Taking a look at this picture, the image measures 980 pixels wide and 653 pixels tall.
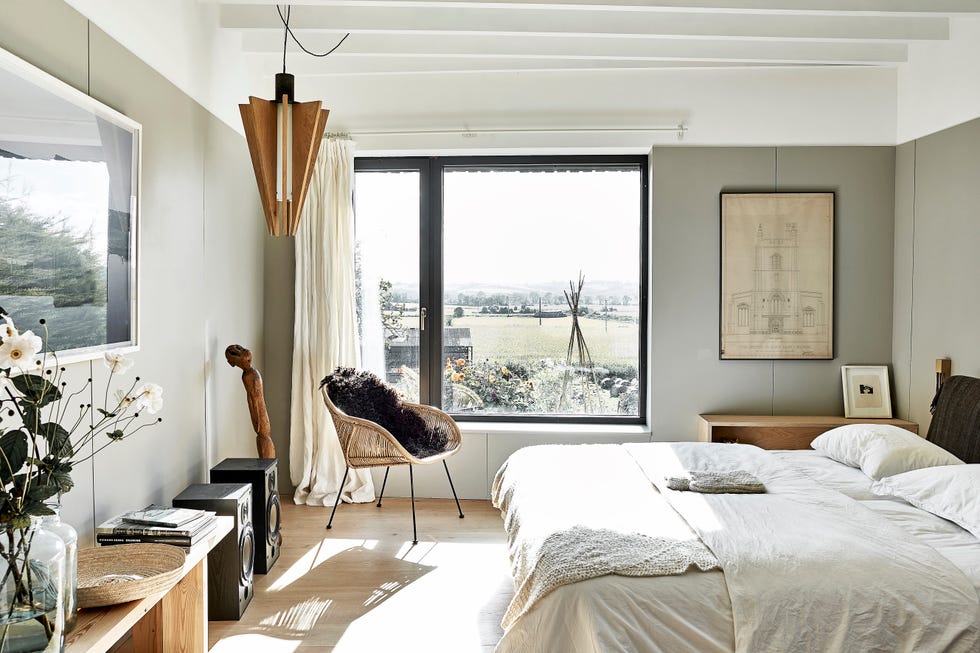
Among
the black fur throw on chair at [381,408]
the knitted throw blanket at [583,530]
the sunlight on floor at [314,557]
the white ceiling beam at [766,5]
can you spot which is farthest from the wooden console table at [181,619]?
the white ceiling beam at [766,5]

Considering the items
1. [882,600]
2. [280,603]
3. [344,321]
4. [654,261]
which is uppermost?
[654,261]

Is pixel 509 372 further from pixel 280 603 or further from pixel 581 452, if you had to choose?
pixel 280 603

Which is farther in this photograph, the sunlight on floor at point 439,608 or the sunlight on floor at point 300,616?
the sunlight on floor at point 300,616

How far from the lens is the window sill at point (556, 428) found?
4.67 meters

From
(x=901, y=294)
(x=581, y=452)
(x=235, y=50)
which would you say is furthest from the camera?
(x=901, y=294)

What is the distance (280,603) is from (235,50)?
3084 mm

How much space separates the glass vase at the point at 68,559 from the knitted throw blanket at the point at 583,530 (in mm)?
1256

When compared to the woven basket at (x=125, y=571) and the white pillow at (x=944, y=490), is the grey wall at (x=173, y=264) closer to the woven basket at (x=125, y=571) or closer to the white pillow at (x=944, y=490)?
the woven basket at (x=125, y=571)

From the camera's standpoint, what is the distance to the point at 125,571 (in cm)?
216

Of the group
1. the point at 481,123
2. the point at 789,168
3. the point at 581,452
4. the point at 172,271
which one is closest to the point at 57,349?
the point at 172,271

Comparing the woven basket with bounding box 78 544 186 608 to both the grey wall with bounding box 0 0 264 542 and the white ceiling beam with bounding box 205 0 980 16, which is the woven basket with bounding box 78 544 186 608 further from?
the white ceiling beam with bounding box 205 0 980 16

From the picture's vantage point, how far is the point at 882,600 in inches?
78.1

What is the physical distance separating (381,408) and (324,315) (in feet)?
2.70

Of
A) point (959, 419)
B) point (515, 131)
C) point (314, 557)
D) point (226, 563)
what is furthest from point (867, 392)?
point (226, 563)
